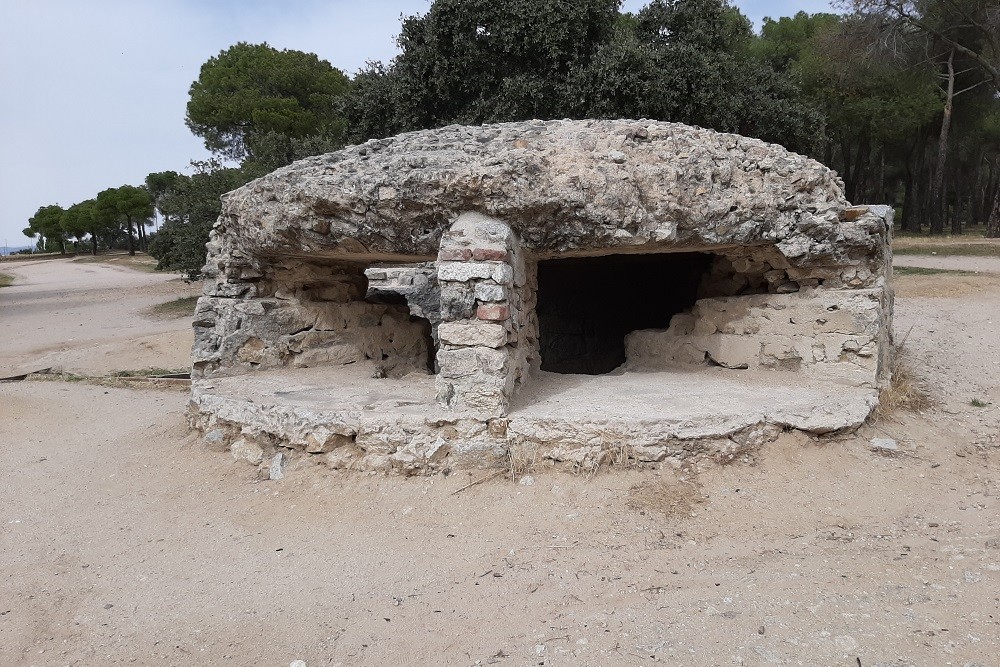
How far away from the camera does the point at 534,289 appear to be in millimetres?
4832

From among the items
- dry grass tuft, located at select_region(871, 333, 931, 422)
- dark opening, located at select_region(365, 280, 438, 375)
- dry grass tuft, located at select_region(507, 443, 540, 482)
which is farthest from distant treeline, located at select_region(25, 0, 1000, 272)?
dry grass tuft, located at select_region(507, 443, 540, 482)

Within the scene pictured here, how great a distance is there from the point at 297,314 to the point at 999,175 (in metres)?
29.3

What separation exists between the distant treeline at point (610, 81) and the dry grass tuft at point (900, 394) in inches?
290

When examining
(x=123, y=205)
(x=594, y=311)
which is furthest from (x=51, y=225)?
(x=594, y=311)

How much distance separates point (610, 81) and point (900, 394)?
8.17m

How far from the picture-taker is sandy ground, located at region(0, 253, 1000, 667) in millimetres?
2469

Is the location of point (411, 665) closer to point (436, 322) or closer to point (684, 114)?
point (436, 322)

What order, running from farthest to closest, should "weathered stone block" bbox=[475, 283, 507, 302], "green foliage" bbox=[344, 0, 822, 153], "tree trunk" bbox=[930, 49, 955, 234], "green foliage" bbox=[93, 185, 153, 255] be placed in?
"green foliage" bbox=[93, 185, 153, 255], "tree trunk" bbox=[930, 49, 955, 234], "green foliage" bbox=[344, 0, 822, 153], "weathered stone block" bbox=[475, 283, 507, 302]

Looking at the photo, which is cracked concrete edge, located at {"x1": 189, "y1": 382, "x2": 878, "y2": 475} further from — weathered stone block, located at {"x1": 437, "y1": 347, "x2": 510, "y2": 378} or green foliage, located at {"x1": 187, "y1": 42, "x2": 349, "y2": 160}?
green foliage, located at {"x1": 187, "y1": 42, "x2": 349, "y2": 160}

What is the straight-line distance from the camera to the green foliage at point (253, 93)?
1703cm

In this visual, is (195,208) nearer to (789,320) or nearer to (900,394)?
(789,320)

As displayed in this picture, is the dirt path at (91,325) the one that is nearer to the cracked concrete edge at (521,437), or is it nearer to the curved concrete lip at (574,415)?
the curved concrete lip at (574,415)

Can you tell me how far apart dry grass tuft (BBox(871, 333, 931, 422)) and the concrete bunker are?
6.1 inches

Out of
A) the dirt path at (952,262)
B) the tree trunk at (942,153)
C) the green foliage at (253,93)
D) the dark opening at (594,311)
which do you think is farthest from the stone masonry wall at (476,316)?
the tree trunk at (942,153)
